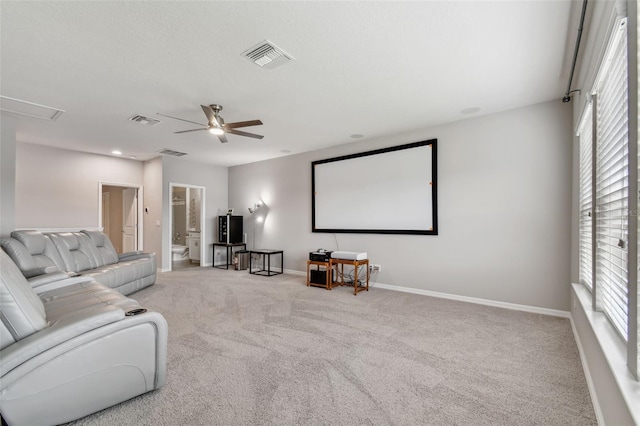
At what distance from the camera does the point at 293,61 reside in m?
2.65

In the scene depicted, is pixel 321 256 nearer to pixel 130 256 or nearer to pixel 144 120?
pixel 130 256

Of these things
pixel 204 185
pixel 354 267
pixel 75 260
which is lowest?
pixel 354 267

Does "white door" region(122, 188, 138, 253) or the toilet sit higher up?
"white door" region(122, 188, 138, 253)

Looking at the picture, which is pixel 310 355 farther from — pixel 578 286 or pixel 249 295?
pixel 578 286

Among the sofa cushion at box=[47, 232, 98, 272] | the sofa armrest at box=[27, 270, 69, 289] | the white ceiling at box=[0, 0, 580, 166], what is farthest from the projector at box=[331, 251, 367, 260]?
the sofa cushion at box=[47, 232, 98, 272]

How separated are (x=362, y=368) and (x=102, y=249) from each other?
14.8ft

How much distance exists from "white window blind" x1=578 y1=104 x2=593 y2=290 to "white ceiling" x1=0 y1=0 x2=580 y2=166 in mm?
615

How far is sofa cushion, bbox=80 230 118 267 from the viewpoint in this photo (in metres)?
4.51

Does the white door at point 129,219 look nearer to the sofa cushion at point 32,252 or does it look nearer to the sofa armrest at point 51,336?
the sofa cushion at point 32,252

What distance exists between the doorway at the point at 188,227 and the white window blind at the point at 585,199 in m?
7.03

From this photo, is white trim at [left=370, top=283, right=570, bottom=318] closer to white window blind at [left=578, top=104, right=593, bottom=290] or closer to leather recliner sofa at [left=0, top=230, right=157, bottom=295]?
white window blind at [left=578, top=104, right=593, bottom=290]

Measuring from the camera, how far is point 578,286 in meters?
2.92

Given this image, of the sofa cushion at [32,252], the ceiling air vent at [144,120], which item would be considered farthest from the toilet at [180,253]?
the ceiling air vent at [144,120]

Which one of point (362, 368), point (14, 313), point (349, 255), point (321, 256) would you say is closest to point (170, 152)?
point (321, 256)
